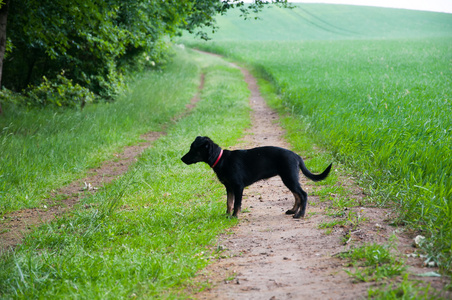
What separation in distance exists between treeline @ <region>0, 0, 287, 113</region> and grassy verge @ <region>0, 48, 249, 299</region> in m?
4.96

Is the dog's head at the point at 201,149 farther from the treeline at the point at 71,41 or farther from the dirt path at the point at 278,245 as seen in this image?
the treeline at the point at 71,41

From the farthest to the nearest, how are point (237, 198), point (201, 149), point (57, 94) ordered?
point (57, 94) < point (201, 149) < point (237, 198)

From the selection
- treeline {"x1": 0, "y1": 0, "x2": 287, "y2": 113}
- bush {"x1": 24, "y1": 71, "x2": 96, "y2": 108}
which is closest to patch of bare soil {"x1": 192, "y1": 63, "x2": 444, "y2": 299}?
treeline {"x1": 0, "y1": 0, "x2": 287, "y2": 113}

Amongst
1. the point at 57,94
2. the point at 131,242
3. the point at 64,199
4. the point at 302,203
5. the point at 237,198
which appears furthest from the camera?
the point at 57,94

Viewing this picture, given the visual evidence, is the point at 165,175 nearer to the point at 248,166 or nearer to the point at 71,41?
the point at 248,166

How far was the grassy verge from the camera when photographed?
3.61 meters

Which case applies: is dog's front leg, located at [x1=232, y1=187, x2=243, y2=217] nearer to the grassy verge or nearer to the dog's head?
the grassy verge

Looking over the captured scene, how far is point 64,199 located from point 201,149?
2.80m

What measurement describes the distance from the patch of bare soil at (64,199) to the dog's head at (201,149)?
6.82 feet

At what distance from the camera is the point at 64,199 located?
6801mm

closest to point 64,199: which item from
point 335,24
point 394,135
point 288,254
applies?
point 288,254

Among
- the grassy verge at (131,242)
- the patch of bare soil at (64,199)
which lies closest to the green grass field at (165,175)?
the grassy verge at (131,242)

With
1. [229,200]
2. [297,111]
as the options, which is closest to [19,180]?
[229,200]

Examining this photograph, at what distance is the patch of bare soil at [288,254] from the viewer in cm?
335
